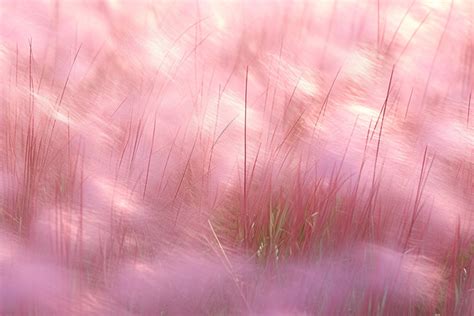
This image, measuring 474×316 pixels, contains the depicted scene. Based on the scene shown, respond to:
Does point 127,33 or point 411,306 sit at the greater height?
point 127,33

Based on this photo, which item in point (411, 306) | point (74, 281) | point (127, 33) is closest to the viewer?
point (74, 281)

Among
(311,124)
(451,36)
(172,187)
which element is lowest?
(172,187)

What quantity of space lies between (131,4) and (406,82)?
0.45 metres

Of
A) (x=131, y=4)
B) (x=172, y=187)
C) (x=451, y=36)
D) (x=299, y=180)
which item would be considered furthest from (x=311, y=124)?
(x=131, y=4)

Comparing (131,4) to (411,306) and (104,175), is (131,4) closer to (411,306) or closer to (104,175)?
(104,175)

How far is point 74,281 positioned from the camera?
103 cm

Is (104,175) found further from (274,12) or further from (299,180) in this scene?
(274,12)

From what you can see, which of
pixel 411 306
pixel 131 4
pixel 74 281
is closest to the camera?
pixel 74 281

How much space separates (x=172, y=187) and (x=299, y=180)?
0.15 m

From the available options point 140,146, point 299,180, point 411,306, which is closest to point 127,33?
point 140,146

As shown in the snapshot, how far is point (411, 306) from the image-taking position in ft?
3.70

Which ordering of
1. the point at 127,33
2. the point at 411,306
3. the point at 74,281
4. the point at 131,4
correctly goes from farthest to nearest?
the point at 131,4, the point at 127,33, the point at 411,306, the point at 74,281

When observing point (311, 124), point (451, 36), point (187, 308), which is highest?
point (451, 36)

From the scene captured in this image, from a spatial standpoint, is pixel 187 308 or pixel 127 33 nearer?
pixel 187 308
